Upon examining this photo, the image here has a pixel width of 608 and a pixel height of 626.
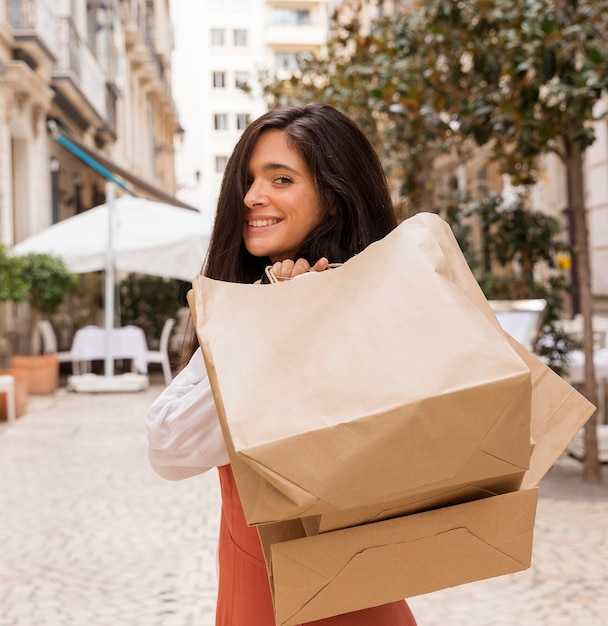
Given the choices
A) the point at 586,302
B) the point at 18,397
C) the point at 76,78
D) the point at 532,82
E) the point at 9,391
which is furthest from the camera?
the point at 76,78

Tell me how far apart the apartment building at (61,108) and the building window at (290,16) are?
35.5 m

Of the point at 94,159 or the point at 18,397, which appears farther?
the point at 94,159

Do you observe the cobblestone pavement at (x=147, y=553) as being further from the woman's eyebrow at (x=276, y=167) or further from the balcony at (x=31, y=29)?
the balcony at (x=31, y=29)

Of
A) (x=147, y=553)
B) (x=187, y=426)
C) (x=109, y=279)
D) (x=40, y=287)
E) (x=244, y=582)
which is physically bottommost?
(x=147, y=553)

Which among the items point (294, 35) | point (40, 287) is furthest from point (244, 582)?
point (294, 35)

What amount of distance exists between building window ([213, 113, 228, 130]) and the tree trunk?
191ft

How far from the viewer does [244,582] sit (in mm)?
1549

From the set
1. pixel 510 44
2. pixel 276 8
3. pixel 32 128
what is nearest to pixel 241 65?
pixel 276 8

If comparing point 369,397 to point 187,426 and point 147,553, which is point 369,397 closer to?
point 187,426

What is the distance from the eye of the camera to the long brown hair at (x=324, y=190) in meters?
1.61

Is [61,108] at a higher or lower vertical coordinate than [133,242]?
higher

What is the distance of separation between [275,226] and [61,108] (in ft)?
52.4

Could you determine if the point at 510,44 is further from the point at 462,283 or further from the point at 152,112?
the point at 152,112

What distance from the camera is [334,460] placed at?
1063mm
